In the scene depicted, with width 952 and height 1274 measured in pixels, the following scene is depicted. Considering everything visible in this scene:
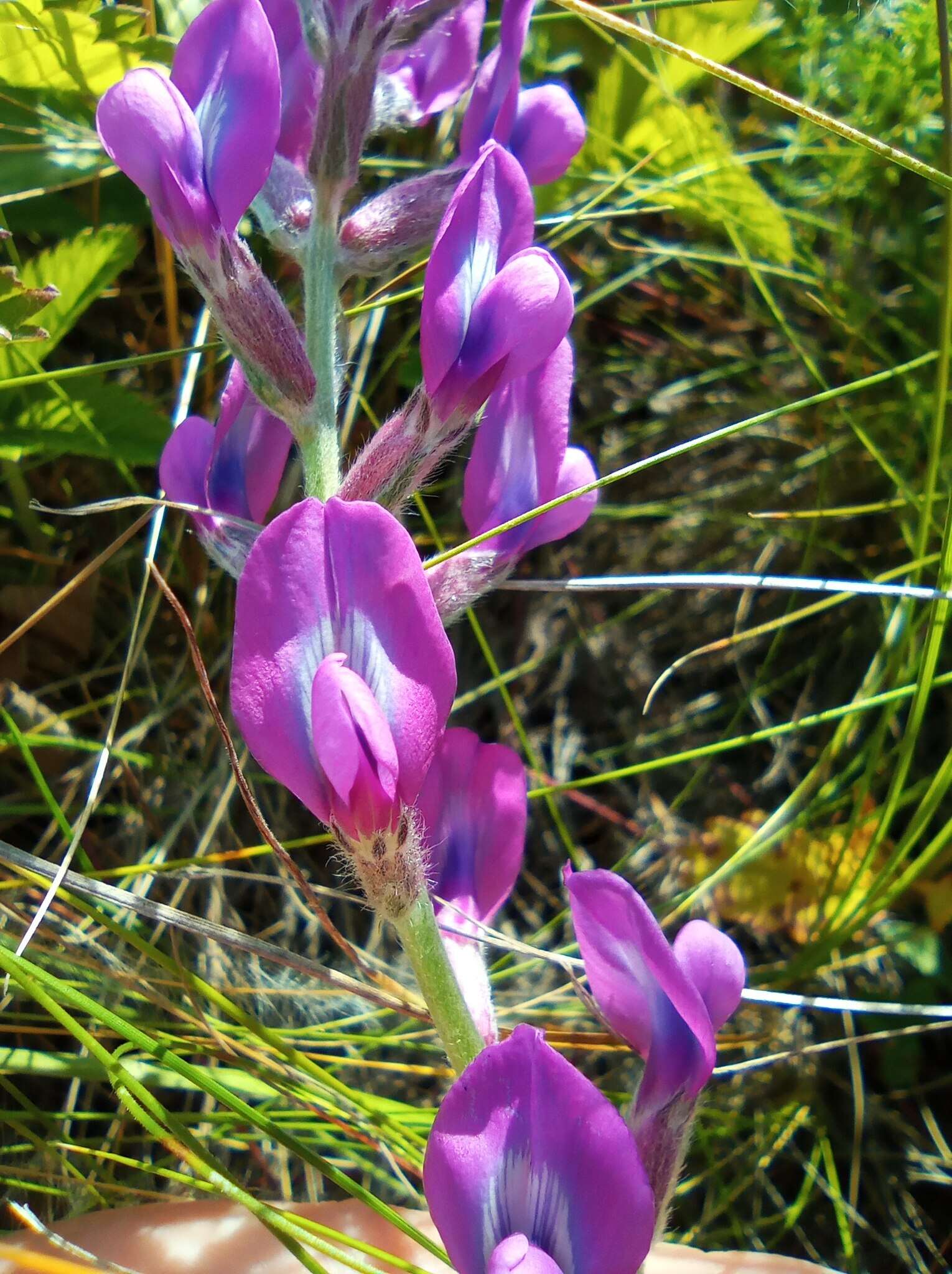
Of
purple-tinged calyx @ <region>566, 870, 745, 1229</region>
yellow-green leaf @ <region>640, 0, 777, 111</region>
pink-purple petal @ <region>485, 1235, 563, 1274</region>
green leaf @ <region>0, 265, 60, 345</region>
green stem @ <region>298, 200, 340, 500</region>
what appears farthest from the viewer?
yellow-green leaf @ <region>640, 0, 777, 111</region>

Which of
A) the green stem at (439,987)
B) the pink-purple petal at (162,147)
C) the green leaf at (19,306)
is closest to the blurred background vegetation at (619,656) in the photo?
the green leaf at (19,306)

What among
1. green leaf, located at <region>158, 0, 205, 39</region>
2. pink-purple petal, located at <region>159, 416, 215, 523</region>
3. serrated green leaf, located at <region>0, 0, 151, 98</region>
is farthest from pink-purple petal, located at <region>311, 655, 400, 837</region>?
green leaf, located at <region>158, 0, 205, 39</region>

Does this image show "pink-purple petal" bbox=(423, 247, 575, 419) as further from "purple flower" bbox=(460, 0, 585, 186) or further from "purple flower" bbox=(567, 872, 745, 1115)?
"purple flower" bbox=(567, 872, 745, 1115)

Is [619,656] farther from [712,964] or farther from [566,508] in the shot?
[712,964]

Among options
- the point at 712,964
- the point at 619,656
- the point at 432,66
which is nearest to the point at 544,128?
the point at 432,66

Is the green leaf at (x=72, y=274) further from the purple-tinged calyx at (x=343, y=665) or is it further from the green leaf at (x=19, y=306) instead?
the purple-tinged calyx at (x=343, y=665)

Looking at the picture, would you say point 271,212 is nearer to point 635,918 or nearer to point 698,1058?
point 635,918

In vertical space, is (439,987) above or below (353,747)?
below

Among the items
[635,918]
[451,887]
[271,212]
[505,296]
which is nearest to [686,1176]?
[451,887]
